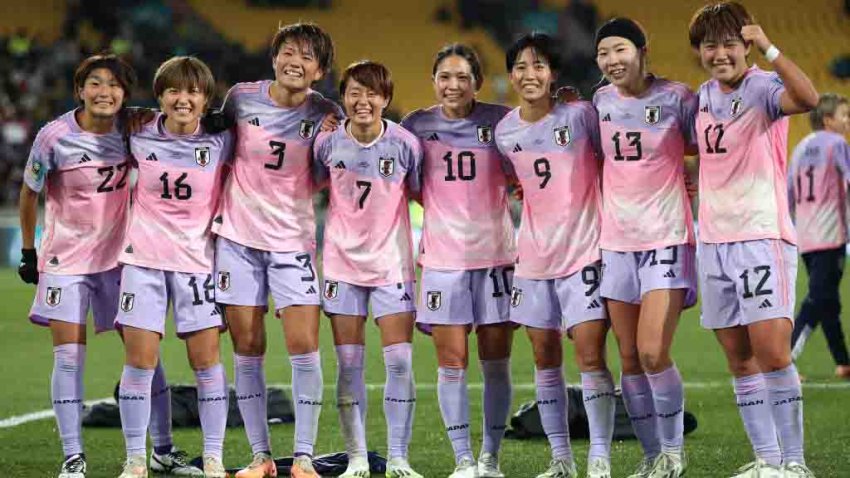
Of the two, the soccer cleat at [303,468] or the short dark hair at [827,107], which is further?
the short dark hair at [827,107]

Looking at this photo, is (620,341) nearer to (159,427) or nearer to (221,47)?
(159,427)

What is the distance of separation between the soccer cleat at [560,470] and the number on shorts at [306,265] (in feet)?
4.50

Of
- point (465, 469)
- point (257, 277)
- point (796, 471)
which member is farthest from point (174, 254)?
point (796, 471)

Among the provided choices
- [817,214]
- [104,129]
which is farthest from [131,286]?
[817,214]

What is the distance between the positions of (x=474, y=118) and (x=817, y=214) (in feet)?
14.6

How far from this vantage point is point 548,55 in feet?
21.7

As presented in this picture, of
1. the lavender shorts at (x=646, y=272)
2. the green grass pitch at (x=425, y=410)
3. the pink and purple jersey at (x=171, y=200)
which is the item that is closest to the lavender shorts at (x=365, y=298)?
the pink and purple jersey at (x=171, y=200)

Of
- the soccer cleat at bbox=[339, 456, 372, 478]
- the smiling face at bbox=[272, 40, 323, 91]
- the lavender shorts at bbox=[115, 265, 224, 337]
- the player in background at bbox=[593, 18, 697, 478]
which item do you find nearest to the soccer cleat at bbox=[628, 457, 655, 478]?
the player in background at bbox=[593, 18, 697, 478]

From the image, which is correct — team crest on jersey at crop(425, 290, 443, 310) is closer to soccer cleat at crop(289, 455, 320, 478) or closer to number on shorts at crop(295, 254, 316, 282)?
number on shorts at crop(295, 254, 316, 282)

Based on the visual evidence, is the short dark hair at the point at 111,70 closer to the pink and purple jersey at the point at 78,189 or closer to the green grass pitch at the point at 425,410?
the pink and purple jersey at the point at 78,189

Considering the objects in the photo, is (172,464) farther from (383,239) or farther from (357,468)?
(383,239)

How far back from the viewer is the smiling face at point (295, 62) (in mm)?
6805

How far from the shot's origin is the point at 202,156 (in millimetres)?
6820

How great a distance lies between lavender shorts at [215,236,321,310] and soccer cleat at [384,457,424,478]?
80cm
